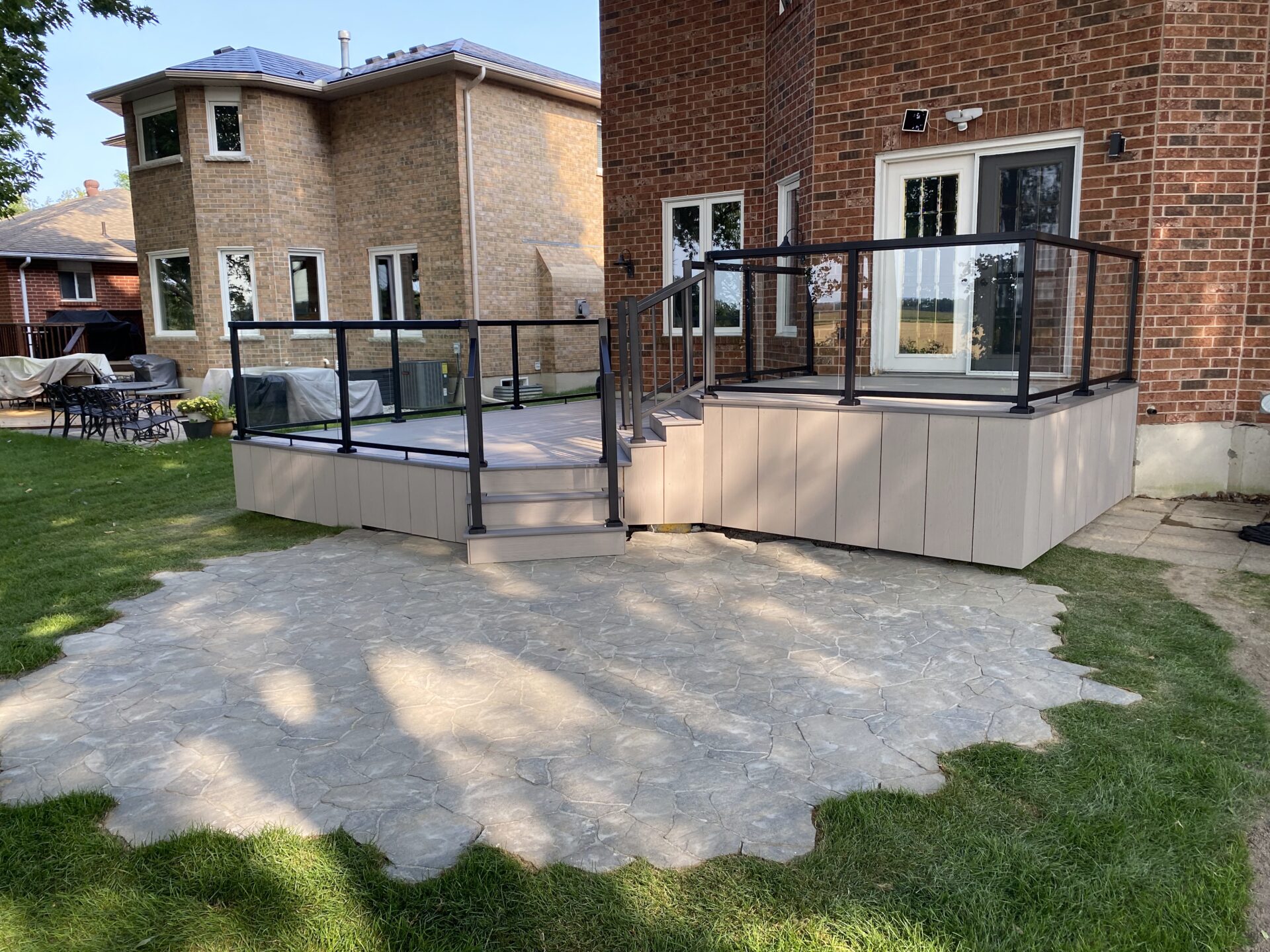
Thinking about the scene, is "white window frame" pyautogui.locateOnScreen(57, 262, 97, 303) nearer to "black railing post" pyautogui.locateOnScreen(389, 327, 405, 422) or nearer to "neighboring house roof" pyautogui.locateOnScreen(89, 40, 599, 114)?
"neighboring house roof" pyautogui.locateOnScreen(89, 40, 599, 114)

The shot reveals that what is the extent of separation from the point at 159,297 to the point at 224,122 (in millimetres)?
3872

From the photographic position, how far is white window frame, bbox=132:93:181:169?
17.4 m

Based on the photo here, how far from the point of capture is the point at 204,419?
13195 mm

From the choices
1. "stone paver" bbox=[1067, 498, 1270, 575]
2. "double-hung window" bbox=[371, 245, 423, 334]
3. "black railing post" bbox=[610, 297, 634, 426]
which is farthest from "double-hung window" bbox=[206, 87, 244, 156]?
"stone paver" bbox=[1067, 498, 1270, 575]

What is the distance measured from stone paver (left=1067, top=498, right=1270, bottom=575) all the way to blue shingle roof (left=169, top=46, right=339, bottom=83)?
52.0 ft

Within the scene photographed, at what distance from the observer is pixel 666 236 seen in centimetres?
1064

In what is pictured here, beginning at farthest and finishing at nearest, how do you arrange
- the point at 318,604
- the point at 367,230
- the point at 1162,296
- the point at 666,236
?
the point at 367,230, the point at 666,236, the point at 1162,296, the point at 318,604

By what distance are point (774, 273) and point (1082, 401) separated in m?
2.23

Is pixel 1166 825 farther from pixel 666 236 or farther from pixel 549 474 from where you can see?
pixel 666 236

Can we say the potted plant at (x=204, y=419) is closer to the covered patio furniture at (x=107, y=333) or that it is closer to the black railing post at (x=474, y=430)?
the black railing post at (x=474, y=430)

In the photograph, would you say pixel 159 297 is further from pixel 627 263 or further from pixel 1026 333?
pixel 1026 333

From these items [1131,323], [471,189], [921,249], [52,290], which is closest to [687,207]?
[1131,323]

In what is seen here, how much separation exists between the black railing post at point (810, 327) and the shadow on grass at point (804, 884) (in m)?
3.44

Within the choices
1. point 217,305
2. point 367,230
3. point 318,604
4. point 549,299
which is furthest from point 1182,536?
point 217,305
